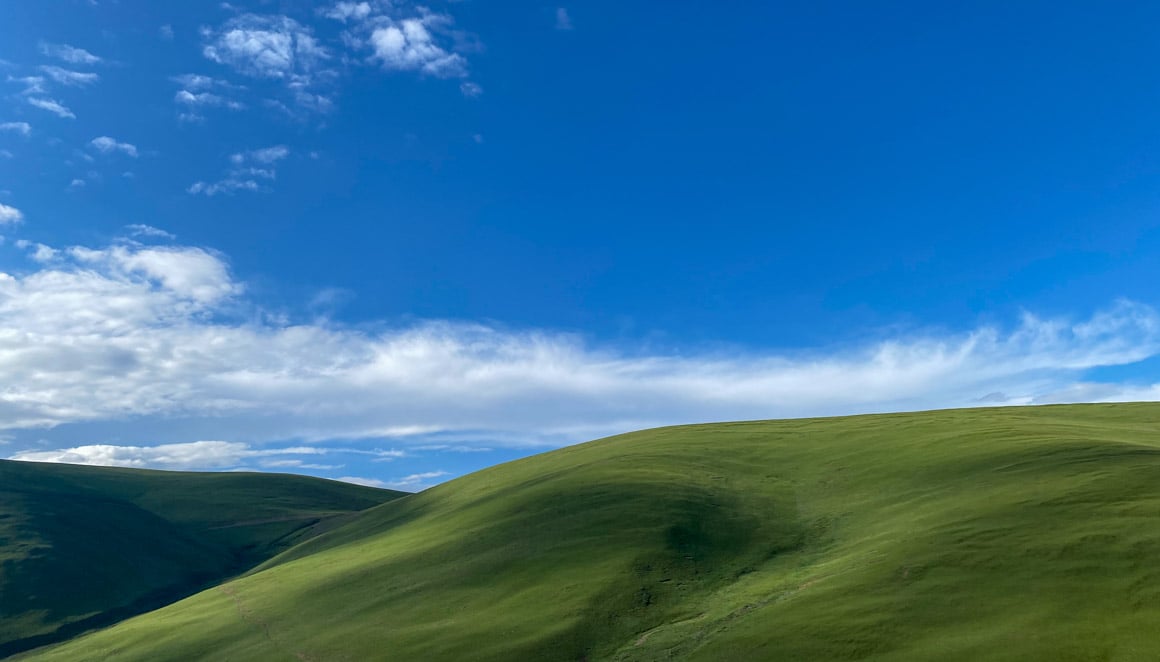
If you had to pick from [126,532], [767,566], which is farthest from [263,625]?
Result: [126,532]

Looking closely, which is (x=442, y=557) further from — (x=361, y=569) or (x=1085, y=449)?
(x=1085, y=449)

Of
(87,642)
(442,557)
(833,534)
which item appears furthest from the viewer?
(87,642)

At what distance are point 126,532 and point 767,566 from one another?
11589cm

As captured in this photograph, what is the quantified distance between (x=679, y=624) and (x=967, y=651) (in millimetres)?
15523

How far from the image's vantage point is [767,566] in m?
51.3

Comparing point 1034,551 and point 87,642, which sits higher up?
point 1034,551

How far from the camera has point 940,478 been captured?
59562mm

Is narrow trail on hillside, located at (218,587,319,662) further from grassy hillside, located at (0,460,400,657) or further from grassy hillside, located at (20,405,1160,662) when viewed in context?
grassy hillside, located at (0,460,400,657)

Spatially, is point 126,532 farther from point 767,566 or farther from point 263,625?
point 767,566

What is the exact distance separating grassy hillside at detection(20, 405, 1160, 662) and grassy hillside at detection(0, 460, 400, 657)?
21.1m

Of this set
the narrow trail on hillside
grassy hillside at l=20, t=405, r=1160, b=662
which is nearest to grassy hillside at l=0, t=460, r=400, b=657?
grassy hillside at l=20, t=405, r=1160, b=662

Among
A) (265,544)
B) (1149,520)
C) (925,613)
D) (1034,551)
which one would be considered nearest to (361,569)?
(925,613)

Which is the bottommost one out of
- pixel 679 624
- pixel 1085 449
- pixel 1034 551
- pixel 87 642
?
pixel 87 642

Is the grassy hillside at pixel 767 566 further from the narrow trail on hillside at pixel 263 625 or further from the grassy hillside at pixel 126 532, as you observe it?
the grassy hillside at pixel 126 532
